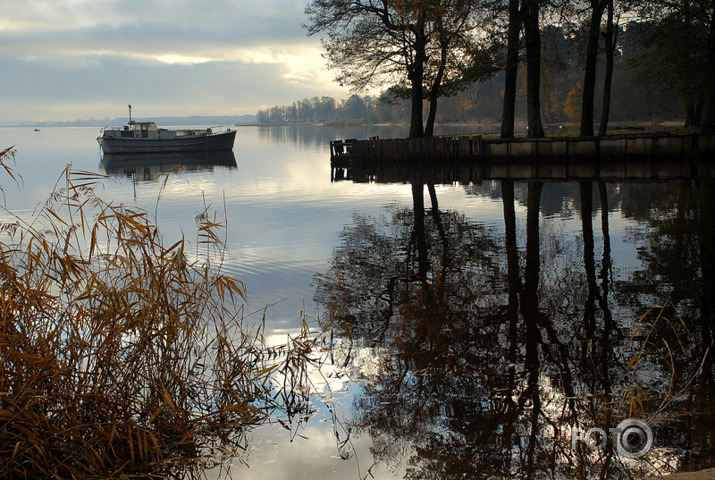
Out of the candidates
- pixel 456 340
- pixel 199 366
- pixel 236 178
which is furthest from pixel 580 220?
pixel 236 178

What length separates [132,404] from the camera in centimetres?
482

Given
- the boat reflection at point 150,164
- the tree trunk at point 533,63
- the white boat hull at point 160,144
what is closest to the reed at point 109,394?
the tree trunk at point 533,63

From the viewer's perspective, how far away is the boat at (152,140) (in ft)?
164

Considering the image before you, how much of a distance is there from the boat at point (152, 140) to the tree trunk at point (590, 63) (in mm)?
32520

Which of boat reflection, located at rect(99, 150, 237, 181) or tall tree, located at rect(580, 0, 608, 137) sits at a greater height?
tall tree, located at rect(580, 0, 608, 137)

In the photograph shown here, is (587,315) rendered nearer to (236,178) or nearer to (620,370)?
(620,370)

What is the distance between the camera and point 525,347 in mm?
6160

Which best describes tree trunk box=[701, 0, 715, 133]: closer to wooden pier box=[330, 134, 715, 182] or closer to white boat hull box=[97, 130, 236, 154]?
wooden pier box=[330, 134, 715, 182]

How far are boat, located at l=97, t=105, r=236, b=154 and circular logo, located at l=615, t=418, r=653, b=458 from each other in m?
49.4

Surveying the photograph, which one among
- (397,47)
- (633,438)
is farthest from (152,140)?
(633,438)

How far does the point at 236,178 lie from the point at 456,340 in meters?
24.6

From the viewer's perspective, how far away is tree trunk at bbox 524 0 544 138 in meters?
26.4

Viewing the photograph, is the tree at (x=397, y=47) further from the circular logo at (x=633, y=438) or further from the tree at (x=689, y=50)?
the circular logo at (x=633, y=438)

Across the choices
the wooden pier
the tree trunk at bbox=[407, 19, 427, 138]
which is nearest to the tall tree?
the wooden pier
